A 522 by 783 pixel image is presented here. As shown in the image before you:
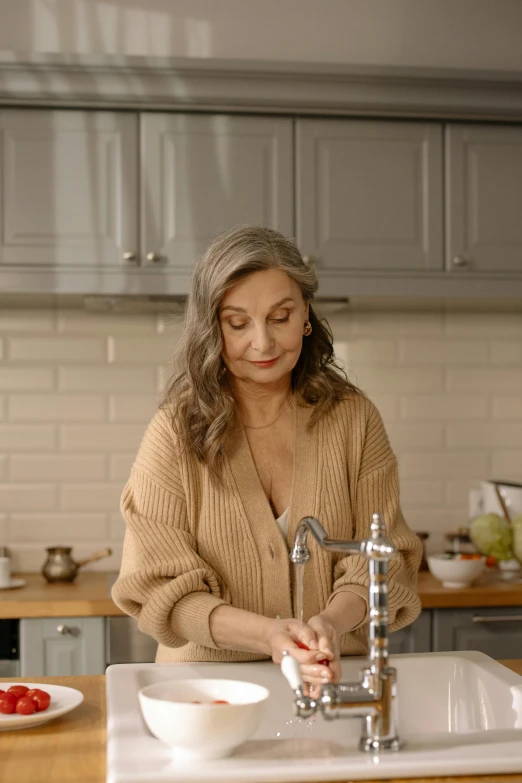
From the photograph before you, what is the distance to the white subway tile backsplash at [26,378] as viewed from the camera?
337 centimetres

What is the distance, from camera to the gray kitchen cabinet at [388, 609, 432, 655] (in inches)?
114

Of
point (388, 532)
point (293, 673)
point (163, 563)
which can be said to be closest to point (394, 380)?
point (388, 532)

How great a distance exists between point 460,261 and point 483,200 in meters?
0.21

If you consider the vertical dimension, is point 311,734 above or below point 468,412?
below

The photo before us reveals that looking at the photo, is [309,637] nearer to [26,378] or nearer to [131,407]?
[131,407]

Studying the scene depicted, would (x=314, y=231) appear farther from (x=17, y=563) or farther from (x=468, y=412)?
(x=17, y=563)

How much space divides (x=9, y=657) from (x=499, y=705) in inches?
63.9

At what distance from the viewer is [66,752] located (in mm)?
1386

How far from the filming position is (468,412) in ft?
11.7

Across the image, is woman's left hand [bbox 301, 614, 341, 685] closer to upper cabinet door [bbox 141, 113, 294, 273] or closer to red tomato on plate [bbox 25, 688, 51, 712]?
red tomato on plate [bbox 25, 688, 51, 712]

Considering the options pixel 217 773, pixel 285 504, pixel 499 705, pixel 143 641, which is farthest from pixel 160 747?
pixel 143 641

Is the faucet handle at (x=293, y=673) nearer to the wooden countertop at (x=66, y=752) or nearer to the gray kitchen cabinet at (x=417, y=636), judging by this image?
the wooden countertop at (x=66, y=752)

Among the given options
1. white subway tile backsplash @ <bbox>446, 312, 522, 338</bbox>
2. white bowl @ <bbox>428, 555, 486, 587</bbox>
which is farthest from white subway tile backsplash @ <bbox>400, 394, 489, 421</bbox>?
white bowl @ <bbox>428, 555, 486, 587</bbox>

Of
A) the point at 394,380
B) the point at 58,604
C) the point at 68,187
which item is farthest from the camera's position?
the point at 394,380
